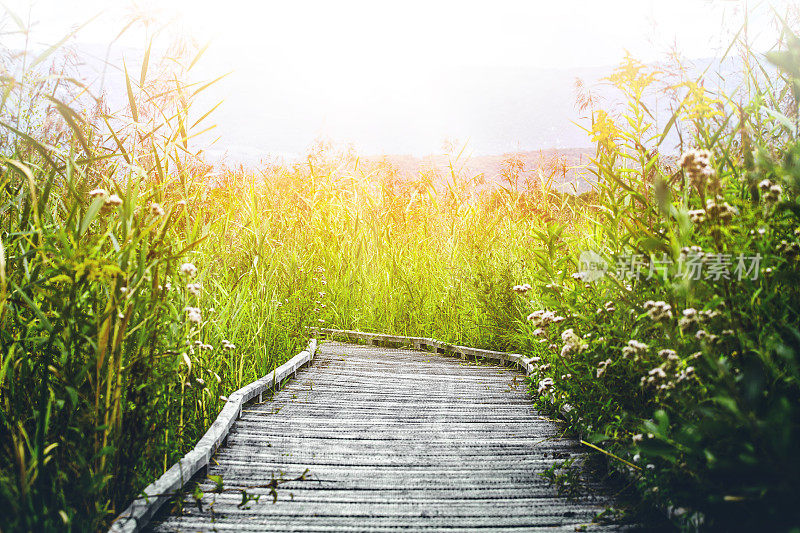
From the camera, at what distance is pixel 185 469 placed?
2336 millimetres

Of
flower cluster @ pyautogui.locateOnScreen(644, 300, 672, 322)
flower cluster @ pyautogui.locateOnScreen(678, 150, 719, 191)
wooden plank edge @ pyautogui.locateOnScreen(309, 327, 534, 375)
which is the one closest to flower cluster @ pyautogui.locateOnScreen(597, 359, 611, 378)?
flower cluster @ pyautogui.locateOnScreen(644, 300, 672, 322)

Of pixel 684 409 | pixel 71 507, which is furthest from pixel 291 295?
pixel 684 409

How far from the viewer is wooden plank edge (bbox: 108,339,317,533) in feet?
6.48

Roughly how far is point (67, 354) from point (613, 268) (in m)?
2.06

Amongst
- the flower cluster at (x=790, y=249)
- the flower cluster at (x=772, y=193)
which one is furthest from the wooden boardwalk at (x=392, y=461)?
the flower cluster at (x=772, y=193)

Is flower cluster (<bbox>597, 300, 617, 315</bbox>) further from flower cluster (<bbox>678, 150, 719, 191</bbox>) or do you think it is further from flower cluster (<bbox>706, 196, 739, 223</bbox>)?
flower cluster (<bbox>678, 150, 719, 191</bbox>)

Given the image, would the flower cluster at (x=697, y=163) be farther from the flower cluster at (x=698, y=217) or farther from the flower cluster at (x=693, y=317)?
the flower cluster at (x=693, y=317)

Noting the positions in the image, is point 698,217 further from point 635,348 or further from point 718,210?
point 635,348

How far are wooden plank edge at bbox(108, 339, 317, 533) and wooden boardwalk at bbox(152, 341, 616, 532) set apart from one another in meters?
0.06

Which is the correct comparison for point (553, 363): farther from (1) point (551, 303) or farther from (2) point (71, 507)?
(2) point (71, 507)

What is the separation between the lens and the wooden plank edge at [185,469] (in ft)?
6.48

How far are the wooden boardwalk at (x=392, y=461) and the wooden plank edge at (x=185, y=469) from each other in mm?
65

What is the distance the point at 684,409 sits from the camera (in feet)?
6.75

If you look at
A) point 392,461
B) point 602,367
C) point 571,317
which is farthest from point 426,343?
point 602,367
